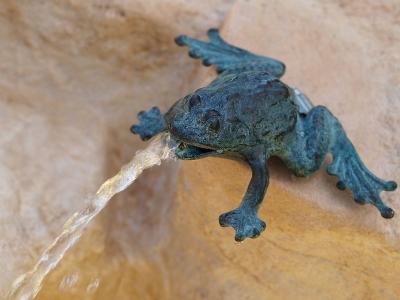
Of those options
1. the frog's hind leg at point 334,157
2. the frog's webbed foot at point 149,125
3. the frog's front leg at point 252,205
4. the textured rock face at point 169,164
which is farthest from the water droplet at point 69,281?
the frog's hind leg at point 334,157

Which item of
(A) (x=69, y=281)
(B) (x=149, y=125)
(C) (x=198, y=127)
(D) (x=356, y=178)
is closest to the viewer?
(C) (x=198, y=127)

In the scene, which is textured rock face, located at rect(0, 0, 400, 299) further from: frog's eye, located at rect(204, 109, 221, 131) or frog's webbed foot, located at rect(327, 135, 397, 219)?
frog's eye, located at rect(204, 109, 221, 131)

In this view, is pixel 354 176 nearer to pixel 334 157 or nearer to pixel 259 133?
pixel 334 157

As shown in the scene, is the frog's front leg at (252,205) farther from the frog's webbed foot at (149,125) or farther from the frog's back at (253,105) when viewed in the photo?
the frog's webbed foot at (149,125)

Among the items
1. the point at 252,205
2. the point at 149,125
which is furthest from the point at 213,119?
the point at 149,125

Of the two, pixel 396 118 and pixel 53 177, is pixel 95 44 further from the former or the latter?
pixel 396 118

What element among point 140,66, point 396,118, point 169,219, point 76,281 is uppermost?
point 396,118

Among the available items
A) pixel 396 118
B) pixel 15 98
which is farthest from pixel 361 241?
pixel 15 98
